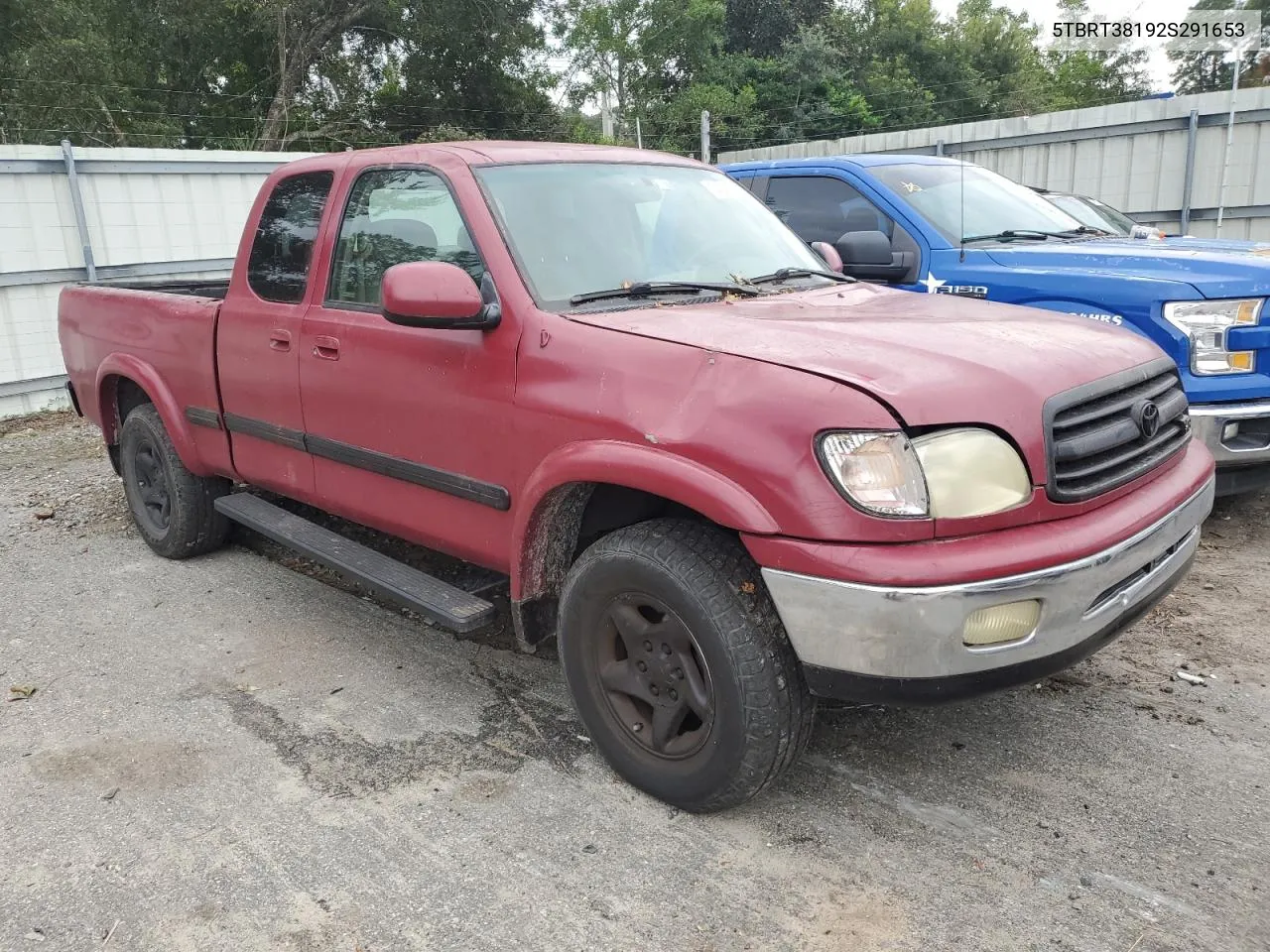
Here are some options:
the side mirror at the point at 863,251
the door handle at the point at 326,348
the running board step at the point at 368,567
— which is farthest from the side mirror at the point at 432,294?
the side mirror at the point at 863,251

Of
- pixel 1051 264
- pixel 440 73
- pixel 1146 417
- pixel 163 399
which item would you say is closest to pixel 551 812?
pixel 1146 417

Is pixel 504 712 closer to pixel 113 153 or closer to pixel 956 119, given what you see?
pixel 113 153

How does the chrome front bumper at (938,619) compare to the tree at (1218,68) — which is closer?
the chrome front bumper at (938,619)

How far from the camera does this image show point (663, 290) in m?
3.30

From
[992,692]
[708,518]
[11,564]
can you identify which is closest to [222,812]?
[708,518]

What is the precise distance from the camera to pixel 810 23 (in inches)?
1505

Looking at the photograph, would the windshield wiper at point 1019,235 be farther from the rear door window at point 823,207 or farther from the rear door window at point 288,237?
the rear door window at point 288,237

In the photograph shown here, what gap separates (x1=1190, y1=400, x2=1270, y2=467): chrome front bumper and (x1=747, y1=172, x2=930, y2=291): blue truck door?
163 cm

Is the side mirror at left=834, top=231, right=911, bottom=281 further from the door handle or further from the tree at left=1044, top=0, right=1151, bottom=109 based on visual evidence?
the tree at left=1044, top=0, right=1151, bottom=109

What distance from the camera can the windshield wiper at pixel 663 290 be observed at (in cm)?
321

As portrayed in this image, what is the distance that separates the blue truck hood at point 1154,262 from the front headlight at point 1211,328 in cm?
6

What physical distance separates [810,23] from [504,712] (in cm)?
3975

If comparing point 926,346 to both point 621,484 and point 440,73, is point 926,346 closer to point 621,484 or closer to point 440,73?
point 621,484

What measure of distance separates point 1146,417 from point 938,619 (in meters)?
1.01
